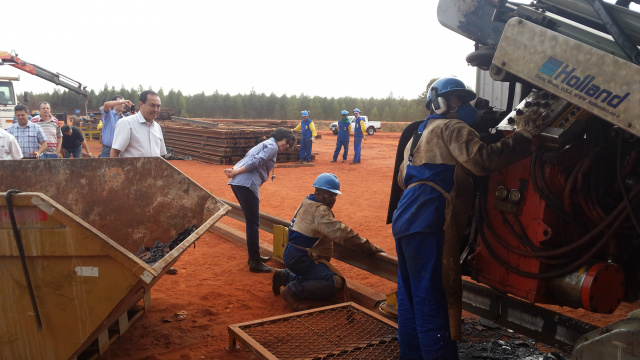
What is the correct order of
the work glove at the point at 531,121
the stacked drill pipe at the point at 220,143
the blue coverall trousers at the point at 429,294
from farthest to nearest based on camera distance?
the stacked drill pipe at the point at 220,143, the blue coverall trousers at the point at 429,294, the work glove at the point at 531,121

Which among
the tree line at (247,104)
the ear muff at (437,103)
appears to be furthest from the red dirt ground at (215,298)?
the tree line at (247,104)

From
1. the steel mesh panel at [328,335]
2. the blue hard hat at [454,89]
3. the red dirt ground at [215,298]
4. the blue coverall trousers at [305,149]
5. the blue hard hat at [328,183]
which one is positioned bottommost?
the red dirt ground at [215,298]

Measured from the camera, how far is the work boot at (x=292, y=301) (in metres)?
5.02

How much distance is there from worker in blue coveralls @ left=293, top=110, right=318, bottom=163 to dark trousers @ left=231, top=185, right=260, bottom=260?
12281mm

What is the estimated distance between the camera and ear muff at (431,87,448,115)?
335cm

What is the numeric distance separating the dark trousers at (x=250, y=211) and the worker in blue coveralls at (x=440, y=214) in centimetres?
302

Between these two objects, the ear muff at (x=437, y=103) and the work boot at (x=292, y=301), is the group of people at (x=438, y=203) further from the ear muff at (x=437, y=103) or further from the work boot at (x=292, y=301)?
the work boot at (x=292, y=301)

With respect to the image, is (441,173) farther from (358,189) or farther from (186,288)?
(358,189)

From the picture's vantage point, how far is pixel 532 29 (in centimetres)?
284

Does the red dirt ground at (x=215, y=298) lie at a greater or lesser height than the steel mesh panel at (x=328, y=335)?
lesser

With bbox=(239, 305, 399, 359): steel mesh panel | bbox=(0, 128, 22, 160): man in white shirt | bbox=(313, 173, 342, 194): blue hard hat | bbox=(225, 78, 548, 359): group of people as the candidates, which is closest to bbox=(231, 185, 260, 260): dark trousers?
bbox=(313, 173, 342, 194): blue hard hat

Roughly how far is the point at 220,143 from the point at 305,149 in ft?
10.8

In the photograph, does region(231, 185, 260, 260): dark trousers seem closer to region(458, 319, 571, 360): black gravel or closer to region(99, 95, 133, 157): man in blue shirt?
region(458, 319, 571, 360): black gravel

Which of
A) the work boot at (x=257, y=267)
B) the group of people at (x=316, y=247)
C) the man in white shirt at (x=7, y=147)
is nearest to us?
the group of people at (x=316, y=247)
